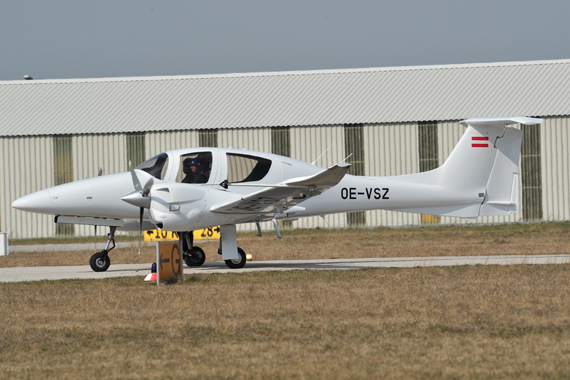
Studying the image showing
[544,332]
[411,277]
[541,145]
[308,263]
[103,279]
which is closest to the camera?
[544,332]

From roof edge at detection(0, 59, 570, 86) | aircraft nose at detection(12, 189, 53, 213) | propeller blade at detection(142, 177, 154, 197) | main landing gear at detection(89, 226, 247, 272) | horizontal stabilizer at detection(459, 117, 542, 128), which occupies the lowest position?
main landing gear at detection(89, 226, 247, 272)

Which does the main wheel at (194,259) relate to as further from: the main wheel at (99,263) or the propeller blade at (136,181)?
the propeller blade at (136,181)

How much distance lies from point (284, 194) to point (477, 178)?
556 centimetres

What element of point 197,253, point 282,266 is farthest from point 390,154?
point 197,253

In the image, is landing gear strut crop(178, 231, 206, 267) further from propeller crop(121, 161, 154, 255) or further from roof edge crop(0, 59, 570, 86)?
roof edge crop(0, 59, 570, 86)

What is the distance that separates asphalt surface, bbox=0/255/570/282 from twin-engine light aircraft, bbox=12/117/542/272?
638 mm

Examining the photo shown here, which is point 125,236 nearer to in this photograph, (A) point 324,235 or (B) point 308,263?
(A) point 324,235

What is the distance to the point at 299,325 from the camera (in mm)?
8164

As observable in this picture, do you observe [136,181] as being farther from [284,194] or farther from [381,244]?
[381,244]

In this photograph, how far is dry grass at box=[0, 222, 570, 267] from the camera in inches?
768

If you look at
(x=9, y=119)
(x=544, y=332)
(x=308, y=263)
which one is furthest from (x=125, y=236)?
(x=544, y=332)

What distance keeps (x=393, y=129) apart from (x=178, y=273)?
2094cm

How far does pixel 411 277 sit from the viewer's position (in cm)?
1250

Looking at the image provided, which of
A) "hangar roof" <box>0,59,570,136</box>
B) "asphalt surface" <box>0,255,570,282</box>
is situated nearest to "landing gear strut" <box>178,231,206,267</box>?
"asphalt surface" <box>0,255,570,282</box>
